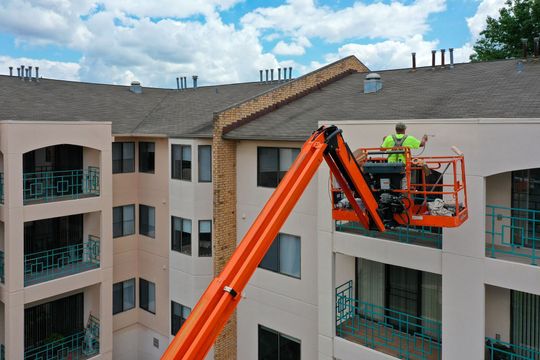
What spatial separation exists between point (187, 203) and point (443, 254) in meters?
10.2

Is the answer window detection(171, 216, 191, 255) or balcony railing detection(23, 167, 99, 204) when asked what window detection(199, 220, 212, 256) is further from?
balcony railing detection(23, 167, 99, 204)

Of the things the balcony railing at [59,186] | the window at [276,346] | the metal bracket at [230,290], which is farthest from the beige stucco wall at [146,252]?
the metal bracket at [230,290]

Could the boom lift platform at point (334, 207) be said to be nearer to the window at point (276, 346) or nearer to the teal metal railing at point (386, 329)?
the teal metal railing at point (386, 329)

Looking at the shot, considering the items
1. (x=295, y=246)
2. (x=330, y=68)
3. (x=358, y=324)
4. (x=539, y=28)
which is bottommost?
(x=358, y=324)

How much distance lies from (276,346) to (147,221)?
881 centimetres

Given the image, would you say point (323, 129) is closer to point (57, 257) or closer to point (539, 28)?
point (57, 257)

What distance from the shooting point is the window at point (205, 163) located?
17.2 m

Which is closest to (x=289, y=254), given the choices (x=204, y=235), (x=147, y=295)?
(x=204, y=235)

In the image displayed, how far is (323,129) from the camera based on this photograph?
25.0 ft

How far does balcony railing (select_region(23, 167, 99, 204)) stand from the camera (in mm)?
17281

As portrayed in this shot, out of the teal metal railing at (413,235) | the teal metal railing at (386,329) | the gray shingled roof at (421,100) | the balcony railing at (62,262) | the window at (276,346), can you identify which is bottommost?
the window at (276,346)

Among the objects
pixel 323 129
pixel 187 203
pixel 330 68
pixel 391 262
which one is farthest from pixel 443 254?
pixel 330 68

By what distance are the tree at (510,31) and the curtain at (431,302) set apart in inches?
979

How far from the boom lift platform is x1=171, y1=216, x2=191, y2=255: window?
29.9 ft
